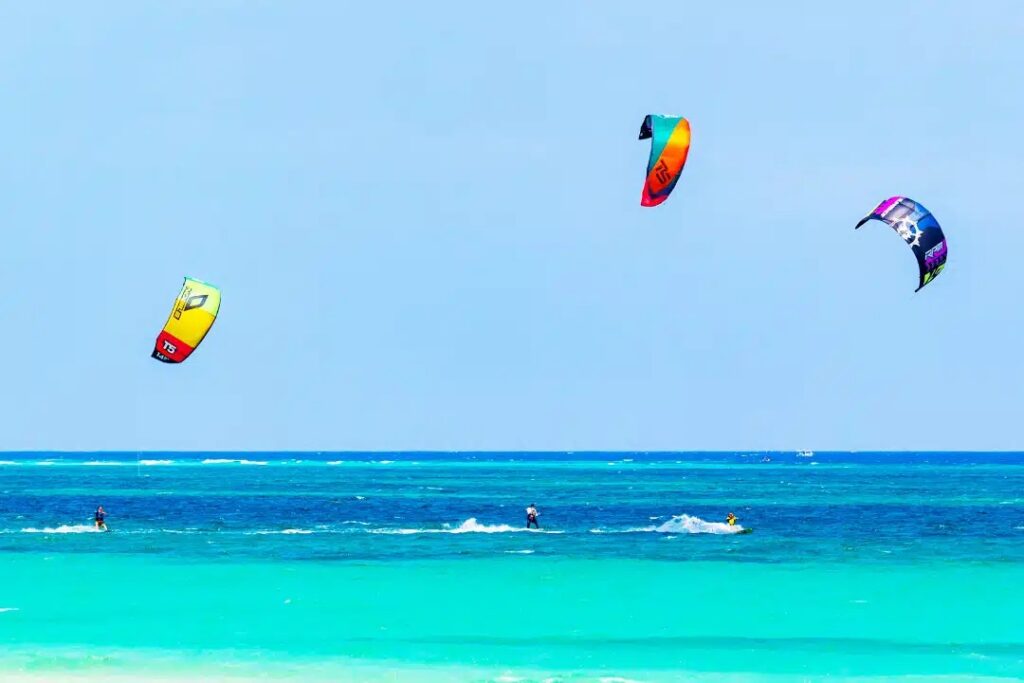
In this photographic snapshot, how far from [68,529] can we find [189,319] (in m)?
19.8

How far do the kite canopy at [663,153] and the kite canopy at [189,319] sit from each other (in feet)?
37.9

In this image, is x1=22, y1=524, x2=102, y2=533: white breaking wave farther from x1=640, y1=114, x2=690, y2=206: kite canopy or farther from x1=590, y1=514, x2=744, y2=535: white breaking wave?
x1=640, y1=114, x2=690, y2=206: kite canopy

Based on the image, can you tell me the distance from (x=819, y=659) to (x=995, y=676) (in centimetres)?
273

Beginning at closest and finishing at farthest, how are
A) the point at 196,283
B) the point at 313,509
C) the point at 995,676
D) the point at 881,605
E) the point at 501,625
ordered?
the point at 995,676, the point at 501,625, the point at 881,605, the point at 196,283, the point at 313,509

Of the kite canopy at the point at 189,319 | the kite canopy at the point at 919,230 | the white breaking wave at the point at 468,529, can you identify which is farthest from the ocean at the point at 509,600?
the kite canopy at the point at 919,230

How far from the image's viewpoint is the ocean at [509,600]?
931 inches

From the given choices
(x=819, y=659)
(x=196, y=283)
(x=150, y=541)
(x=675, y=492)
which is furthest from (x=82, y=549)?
(x=675, y=492)

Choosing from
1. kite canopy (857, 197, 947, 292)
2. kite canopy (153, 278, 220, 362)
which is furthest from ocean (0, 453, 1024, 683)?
kite canopy (857, 197, 947, 292)

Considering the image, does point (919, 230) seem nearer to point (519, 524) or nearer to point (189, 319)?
point (189, 319)

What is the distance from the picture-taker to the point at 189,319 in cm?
3500

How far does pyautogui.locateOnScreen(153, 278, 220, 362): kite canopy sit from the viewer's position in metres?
34.7

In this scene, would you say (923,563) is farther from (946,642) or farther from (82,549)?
(82,549)

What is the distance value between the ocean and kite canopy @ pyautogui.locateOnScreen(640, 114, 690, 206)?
808 centimetres

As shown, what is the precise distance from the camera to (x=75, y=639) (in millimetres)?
25625
